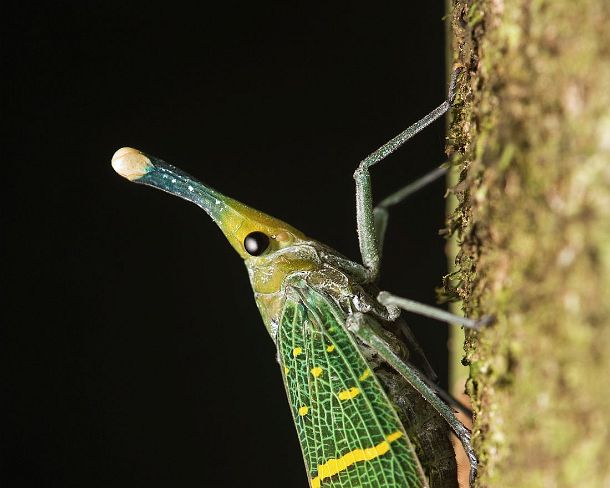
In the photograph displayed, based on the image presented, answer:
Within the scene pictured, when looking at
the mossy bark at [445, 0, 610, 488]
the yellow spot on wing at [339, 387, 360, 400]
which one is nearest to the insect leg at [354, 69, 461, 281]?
the yellow spot on wing at [339, 387, 360, 400]

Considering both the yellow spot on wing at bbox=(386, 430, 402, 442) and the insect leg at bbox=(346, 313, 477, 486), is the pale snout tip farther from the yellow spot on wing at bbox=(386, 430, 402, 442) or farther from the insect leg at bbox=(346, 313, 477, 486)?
the yellow spot on wing at bbox=(386, 430, 402, 442)

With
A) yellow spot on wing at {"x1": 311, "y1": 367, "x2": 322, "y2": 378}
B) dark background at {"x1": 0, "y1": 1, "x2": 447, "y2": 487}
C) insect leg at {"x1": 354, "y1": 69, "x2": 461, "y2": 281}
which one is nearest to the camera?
yellow spot on wing at {"x1": 311, "y1": 367, "x2": 322, "y2": 378}

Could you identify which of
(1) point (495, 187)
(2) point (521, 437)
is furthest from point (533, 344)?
(1) point (495, 187)

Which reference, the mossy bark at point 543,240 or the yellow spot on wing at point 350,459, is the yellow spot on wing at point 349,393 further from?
the mossy bark at point 543,240

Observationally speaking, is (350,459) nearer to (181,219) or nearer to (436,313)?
(436,313)

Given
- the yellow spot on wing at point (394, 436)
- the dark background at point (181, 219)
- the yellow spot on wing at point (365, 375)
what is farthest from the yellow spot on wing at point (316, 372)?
the dark background at point (181, 219)

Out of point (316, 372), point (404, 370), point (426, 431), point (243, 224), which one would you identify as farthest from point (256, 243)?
point (426, 431)
